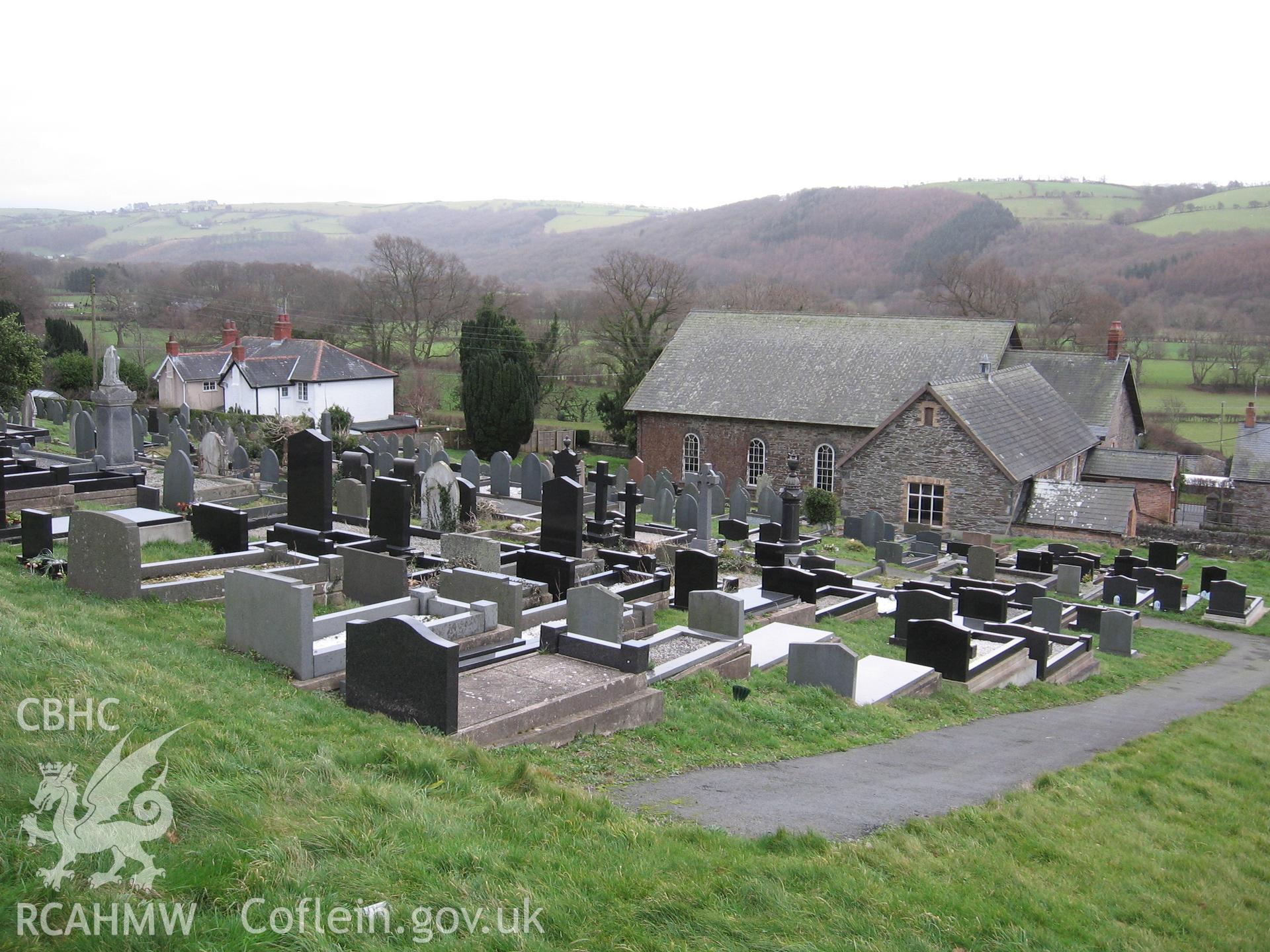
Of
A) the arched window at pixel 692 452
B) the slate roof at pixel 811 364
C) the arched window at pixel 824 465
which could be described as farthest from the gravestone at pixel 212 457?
the arched window at pixel 824 465

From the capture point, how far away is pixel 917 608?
47.2 ft

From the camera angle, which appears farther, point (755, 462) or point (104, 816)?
point (755, 462)

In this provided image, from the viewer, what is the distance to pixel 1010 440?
2889 cm

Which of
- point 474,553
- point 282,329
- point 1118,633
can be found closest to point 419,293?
point 282,329

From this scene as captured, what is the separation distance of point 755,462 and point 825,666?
26076 mm

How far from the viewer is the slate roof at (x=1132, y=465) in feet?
104

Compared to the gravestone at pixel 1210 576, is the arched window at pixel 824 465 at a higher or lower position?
higher

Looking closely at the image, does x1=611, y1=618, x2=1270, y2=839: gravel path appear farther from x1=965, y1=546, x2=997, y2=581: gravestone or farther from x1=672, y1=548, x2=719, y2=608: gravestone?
x1=965, y1=546, x2=997, y2=581: gravestone

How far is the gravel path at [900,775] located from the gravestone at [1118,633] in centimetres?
389

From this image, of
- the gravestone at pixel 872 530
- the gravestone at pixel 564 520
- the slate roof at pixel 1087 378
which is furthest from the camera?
the slate roof at pixel 1087 378

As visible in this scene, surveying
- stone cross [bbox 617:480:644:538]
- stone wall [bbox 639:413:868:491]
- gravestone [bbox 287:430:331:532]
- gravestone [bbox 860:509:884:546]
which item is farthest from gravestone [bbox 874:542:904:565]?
gravestone [bbox 287:430:331:532]

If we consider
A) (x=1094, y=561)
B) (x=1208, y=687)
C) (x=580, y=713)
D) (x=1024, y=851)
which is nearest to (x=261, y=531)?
(x=580, y=713)

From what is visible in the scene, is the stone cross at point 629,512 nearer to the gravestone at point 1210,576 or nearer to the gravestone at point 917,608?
the gravestone at point 917,608

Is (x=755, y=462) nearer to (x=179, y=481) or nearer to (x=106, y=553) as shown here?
(x=179, y=481)
